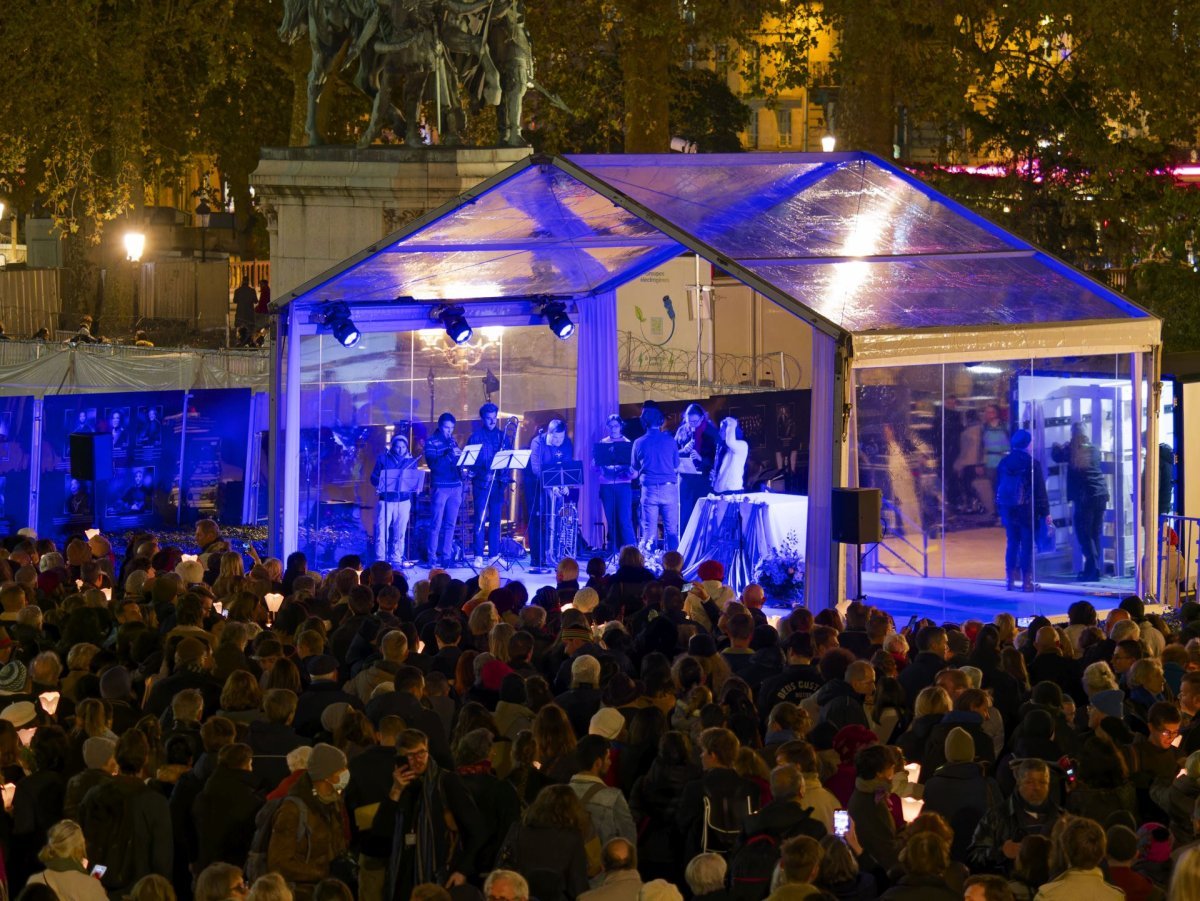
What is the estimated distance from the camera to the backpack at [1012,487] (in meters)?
16.9

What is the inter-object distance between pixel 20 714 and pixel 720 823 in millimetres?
3778

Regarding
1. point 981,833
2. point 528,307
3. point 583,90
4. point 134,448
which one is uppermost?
point 583,90

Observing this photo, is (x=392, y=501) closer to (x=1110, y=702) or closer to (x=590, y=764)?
(x=1110, y=702)

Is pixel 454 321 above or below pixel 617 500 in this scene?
above

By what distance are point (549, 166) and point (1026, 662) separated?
22.0 feet

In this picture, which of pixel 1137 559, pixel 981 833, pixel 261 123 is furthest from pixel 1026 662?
pixel 261 123

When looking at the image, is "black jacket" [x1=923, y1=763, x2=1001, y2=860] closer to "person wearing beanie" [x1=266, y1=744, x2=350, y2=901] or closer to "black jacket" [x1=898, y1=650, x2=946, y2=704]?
"black jacket" [x1=898, y1=650, x2=946, y2=704]

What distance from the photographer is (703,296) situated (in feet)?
107

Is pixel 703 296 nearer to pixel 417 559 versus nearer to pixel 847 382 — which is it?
pixel 417 559

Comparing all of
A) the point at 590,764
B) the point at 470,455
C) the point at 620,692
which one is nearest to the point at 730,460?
the point at 470,455

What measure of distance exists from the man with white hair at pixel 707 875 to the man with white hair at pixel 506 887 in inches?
28.5

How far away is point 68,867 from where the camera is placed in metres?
8.06

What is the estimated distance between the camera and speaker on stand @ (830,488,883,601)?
15305mm

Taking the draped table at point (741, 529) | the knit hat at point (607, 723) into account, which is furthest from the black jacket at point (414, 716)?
the draped table at point (741, 529)
